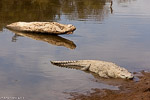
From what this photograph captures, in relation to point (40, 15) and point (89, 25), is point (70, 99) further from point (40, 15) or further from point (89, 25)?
point (40, 15)

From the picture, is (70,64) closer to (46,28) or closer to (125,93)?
(125,93)

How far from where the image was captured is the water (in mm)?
9659

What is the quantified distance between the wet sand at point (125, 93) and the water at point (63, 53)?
42 centimetres

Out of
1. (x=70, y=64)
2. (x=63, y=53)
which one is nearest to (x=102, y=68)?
(x=70, y=64)

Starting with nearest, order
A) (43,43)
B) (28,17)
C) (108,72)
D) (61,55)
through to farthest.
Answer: (108,72) → (61,55) → (43,43) → (28,17)

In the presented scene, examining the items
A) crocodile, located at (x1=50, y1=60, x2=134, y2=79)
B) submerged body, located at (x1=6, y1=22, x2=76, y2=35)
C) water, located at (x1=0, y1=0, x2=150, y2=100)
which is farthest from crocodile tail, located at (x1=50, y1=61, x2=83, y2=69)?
submerged body, located at (x1=6, y1=22, x2=76, y2=35)

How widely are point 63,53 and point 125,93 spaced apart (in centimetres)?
543

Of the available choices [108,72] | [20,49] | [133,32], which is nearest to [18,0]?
[133,32]

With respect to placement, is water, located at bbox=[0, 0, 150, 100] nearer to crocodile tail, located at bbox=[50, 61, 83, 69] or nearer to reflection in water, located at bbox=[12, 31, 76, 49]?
reflection in water, located at bbox=[12, 31, 76, 49]

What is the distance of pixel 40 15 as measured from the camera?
2528 centimetres

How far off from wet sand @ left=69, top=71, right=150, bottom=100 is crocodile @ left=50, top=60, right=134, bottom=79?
51 centimetres

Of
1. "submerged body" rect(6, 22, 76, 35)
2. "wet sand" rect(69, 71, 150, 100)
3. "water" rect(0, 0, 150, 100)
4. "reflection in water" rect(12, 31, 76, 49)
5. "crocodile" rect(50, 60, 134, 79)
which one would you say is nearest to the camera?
"wet sand" rect(69, 71, 150, 100)

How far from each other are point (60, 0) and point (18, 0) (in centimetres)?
576

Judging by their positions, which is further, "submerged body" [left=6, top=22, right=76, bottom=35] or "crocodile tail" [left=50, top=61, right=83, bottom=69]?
"submerged body" [left=6, top=22, right=76, bottom=35]
